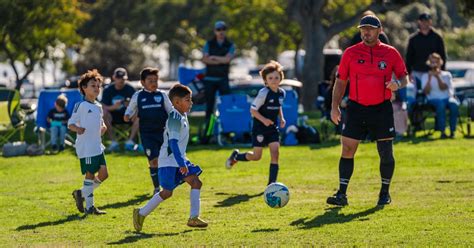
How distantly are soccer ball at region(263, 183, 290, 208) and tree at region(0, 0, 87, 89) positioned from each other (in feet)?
66.7

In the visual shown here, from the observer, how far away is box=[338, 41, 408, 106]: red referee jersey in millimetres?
13484

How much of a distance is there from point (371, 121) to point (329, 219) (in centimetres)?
157

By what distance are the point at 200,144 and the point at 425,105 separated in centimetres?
441

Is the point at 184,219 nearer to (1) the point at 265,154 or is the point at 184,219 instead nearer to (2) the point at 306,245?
(2) the point at 306,245

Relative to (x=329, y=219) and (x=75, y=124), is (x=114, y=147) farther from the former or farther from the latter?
(x=329, y=219)

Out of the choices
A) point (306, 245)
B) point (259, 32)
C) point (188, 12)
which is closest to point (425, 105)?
point (306, 245)

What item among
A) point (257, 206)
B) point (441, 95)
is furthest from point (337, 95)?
point (441, 95)

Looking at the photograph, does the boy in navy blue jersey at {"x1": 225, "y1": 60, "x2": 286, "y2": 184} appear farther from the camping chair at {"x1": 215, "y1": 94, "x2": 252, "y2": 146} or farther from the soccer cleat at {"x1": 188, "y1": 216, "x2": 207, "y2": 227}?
the camping chair at {"x1": 215, "y1": 94, "x2": 252, "y2": 146}

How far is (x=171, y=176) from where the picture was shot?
12180 millimetres

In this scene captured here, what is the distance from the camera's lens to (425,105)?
23797 mm

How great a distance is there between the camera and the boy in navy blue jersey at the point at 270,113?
50.7ft

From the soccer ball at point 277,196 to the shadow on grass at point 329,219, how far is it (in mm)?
465

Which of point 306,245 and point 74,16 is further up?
point 74,16

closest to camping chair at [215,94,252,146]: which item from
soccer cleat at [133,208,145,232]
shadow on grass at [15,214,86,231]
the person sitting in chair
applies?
the person sitting in chair
